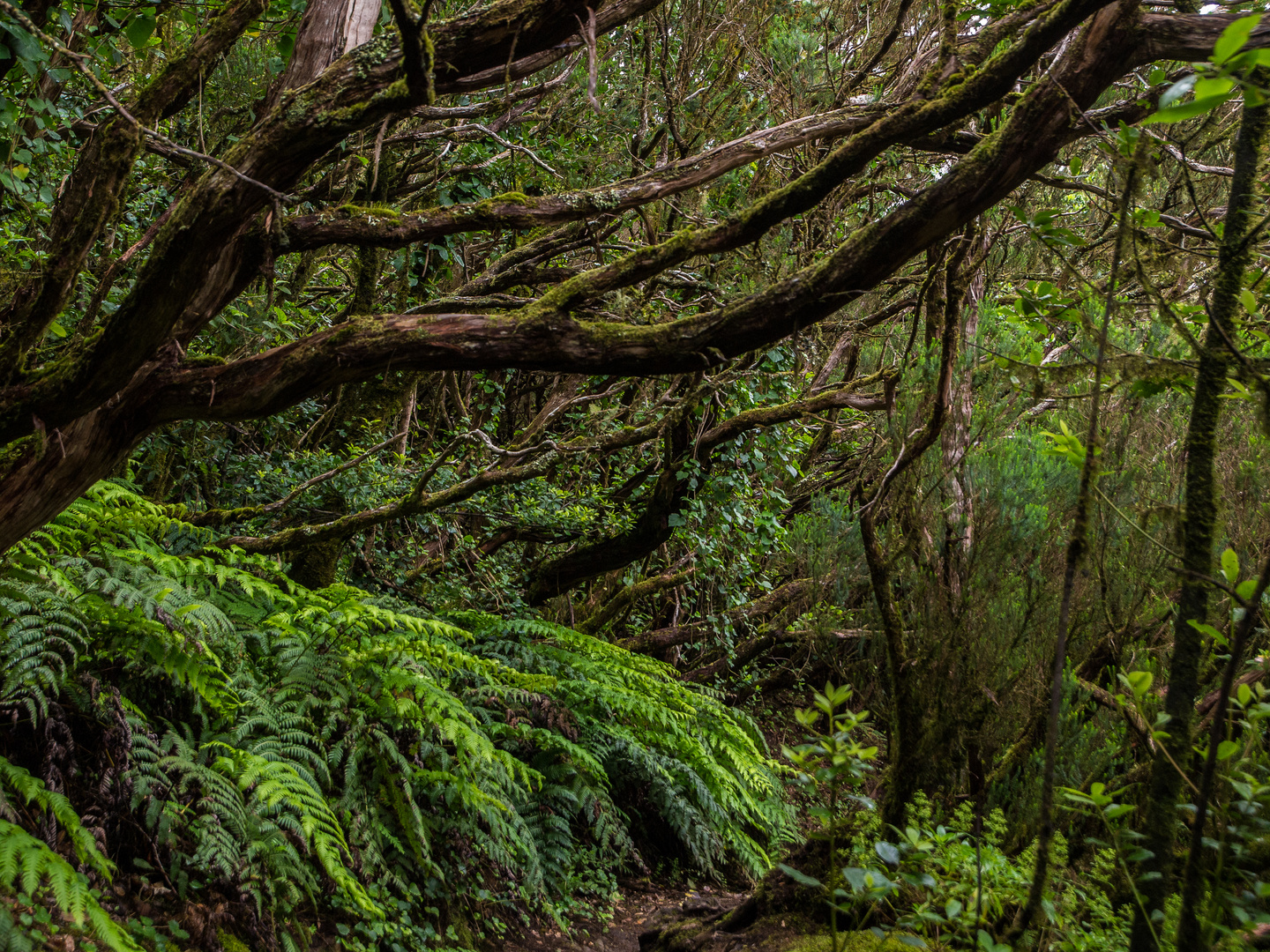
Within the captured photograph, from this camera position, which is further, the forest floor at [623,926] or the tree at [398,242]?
the forest floor at [623,926]

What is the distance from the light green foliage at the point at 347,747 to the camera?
3.00 m

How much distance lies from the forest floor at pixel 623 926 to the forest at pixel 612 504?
33 millimetres

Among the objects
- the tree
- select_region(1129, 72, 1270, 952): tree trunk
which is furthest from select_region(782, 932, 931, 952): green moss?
the tree

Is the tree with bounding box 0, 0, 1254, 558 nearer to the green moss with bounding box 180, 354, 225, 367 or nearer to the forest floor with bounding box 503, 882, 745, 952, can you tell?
the green moss with bounding box 180, 354, 225, 367

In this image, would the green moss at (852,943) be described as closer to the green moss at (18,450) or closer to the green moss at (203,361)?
the green moss at (203,361)

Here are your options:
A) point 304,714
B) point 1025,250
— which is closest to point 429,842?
point 304,714

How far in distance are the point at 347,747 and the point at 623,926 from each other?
2077mm

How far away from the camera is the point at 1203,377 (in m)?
1.84

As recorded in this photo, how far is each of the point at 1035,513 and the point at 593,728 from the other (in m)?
3.09

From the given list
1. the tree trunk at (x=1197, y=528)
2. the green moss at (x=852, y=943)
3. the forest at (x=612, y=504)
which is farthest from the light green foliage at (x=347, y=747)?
the tree trunk at (x=1197, y=528)

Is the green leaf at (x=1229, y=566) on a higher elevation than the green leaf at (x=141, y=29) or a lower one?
lower

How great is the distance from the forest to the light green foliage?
0.03 meters

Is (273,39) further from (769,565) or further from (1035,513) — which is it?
(769,565)

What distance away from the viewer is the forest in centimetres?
244
